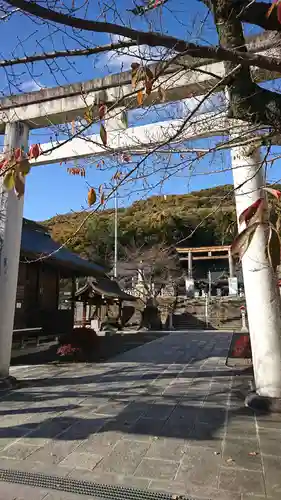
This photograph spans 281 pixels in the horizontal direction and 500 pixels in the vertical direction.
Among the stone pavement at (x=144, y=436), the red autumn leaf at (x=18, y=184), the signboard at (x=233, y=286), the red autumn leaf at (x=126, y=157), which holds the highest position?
the signboard at (x=233, y=286)

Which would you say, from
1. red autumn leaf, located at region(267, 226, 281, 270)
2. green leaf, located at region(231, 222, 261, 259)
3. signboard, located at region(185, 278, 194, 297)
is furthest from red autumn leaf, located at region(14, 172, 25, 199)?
signboard, located at region(185, 278, 194, 297)

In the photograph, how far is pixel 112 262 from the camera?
28.7 m

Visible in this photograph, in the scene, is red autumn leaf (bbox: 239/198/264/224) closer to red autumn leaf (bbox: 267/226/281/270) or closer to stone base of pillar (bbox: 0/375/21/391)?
red autumn leaf (bbox: 267/226/281/270)

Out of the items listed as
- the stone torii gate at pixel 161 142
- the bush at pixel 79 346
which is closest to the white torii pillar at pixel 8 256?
the stone torii gate at pixel 161 142

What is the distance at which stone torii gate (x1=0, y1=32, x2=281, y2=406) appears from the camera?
10.0 ft

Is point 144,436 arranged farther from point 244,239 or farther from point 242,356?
point 242,356

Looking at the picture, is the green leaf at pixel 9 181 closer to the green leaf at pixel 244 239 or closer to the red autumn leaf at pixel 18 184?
the red autumn leaf at pixel 18 184

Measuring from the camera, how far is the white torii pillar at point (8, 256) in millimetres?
5652

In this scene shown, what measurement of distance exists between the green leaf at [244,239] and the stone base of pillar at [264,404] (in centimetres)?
321

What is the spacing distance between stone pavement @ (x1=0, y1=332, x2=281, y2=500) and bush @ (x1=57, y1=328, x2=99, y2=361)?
1.98 m

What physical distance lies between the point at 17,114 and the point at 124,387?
4726 millimetres

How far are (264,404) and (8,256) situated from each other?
14.0 feet

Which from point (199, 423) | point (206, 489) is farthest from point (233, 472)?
point (199, 423)

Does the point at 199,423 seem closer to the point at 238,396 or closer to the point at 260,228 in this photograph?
the point at 238,396
